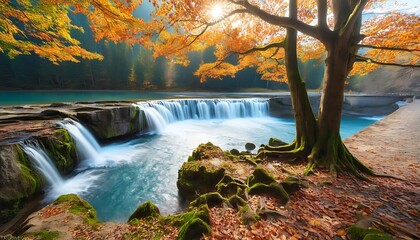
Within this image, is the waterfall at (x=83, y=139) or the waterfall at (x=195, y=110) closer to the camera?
the waterfall at (x=83, y=139)

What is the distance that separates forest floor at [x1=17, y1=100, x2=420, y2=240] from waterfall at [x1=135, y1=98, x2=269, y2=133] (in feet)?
30.8

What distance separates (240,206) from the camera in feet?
10.1

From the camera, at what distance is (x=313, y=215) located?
2699 mm

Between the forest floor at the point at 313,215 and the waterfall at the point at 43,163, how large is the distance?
2.00m

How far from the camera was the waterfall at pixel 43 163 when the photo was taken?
4.91 meters

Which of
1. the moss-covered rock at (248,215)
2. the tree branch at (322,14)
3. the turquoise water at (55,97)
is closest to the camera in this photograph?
the moss-covered rock at (248,215)

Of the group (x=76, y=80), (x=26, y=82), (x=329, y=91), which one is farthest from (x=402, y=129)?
(x=26, y=82)

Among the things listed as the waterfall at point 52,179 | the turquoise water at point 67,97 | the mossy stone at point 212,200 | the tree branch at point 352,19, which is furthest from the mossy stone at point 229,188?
the turquoise water at point 67,97

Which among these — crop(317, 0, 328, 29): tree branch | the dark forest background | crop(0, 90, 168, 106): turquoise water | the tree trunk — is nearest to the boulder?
the tree trunk

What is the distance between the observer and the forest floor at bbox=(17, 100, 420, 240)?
7.84 ft

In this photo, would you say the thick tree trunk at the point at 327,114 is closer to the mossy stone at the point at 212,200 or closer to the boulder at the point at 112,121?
the mossy stone at the point at 212,200

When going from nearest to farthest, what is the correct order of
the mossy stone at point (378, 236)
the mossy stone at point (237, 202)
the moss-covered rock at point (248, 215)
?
the mossy stone at point (378, 236) < the moss-covered rock at point (248, 215) < the mossy stone at point (237, 202)

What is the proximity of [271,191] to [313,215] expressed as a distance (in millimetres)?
788

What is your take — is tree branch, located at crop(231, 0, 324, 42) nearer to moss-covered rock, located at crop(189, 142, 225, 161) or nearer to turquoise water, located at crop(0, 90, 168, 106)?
moss-covered rock, located at crop(189, 142, 225, 161)
